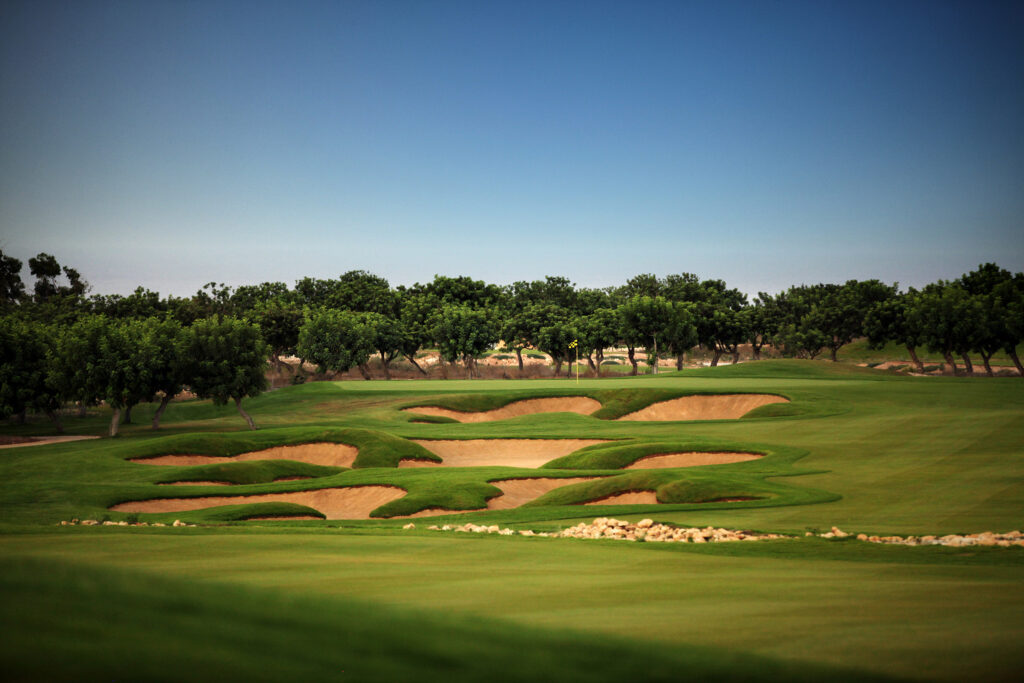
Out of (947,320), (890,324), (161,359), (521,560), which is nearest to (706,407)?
(161,359)

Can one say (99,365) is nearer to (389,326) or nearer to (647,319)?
(389,326)

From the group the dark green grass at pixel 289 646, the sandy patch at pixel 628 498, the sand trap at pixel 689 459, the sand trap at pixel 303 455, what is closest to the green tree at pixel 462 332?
the sand trap at pixel 303 455

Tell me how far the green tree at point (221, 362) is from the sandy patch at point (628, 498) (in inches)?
1294

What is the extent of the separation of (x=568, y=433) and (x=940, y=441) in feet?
59.4

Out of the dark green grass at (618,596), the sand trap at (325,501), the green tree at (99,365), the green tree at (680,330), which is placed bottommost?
the sand trap at (325,501)

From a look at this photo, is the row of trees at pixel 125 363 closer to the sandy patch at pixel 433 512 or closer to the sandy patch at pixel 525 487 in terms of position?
the sandy patch at pixel 525 487

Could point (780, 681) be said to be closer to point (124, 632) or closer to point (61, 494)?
point (124, 632)

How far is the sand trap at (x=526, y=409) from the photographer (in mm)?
57406

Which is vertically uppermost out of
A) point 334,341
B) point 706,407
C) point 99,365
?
point 334,341

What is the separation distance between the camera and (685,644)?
6.98 metres

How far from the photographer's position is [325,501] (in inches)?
1176

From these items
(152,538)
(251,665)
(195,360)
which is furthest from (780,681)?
(195,360)

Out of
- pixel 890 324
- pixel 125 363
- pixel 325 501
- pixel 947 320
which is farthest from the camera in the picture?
pixel 890 324

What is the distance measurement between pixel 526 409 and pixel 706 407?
1268 cm
